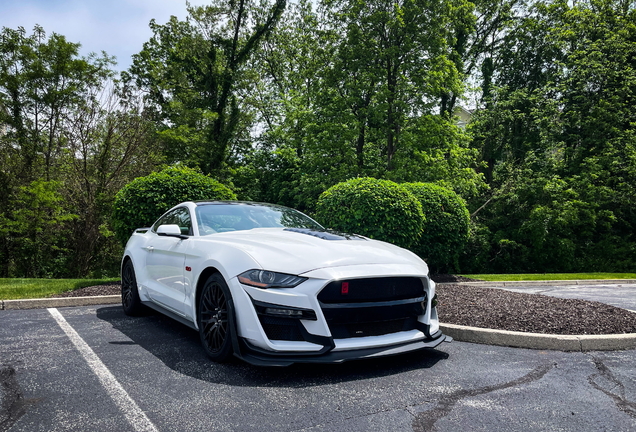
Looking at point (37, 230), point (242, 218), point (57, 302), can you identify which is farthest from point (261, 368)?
point (37, 230)

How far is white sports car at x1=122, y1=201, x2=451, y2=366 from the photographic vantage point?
12.0 feet

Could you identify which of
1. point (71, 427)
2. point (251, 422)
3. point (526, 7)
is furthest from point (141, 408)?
point (526, 7)

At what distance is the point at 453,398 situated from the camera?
133 inches

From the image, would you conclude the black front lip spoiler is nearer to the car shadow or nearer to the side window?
the car shadow

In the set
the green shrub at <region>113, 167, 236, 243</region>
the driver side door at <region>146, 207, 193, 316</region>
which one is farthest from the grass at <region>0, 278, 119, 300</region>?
the driver side door at <region>146, 207, 193, 316</region>

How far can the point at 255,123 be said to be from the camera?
94.7ft

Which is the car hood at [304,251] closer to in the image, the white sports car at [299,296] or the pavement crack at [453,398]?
the white sports car at [299,296]

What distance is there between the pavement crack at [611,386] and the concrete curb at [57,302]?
22.5ft

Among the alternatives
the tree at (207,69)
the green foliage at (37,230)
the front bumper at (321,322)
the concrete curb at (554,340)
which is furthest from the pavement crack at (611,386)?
the tree at (207,69)

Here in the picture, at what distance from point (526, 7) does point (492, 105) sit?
6801mm

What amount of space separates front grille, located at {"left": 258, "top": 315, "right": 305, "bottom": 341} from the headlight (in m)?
0.25

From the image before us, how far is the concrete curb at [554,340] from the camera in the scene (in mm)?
4891

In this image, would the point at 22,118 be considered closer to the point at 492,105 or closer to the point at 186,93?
the point at 186,93

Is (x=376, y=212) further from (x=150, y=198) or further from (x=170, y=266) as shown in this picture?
(x=170, y=266)
